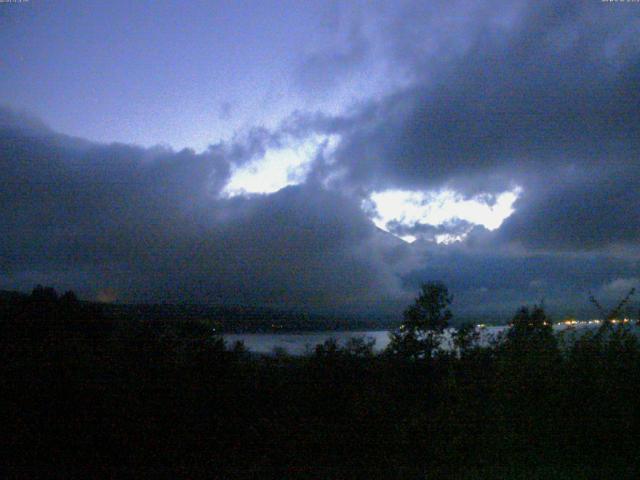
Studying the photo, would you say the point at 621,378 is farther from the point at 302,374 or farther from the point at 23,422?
the point at 23,422

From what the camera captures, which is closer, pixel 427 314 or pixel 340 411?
pixel 340 411

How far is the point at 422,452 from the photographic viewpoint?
238 inches

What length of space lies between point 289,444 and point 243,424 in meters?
0.79

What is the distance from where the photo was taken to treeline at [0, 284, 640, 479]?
5.79 m

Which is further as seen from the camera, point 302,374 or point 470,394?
point 302,374

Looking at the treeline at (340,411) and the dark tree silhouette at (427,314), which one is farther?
the dark tree silhouette at (427,314)

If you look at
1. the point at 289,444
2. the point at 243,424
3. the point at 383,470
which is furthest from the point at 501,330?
the point at 243,424

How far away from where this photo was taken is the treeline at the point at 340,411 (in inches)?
228

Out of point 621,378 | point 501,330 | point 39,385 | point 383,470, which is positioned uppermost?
point 501,330

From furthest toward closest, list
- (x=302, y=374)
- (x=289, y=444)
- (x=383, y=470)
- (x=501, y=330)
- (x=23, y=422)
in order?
1. (x=302, y=374)
2. (x=501, y=330)
3. (x=23, y=422)
4. (x=289, y=444)
5. (x=383, y=470)

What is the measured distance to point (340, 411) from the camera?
702cm

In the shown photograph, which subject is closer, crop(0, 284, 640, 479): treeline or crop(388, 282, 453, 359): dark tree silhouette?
crop(0, 284, 640, 479): treeline

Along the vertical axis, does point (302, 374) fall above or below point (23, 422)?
above

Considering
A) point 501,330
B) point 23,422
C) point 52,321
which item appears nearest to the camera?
point 23,422
